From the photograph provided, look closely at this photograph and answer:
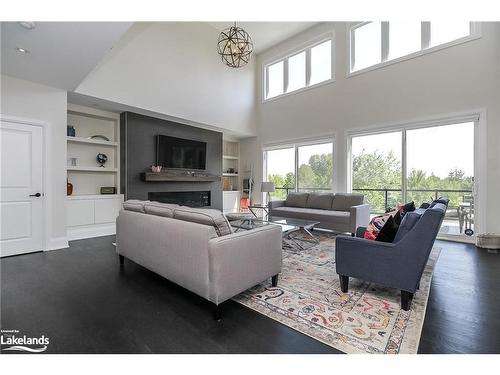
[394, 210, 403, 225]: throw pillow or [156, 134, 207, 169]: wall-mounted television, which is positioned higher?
[156, 134, 207, 169]: wall-mounted television

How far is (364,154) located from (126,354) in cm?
555

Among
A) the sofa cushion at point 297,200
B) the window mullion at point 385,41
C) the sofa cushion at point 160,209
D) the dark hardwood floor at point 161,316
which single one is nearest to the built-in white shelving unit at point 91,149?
the dark hardwood floor at point 161,316

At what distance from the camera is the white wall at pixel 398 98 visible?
3.99 meters

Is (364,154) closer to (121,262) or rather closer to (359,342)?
(359,342)

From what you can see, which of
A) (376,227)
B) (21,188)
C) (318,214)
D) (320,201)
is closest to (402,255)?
(376,227)

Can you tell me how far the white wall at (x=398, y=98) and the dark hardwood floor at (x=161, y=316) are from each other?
278 centimetres

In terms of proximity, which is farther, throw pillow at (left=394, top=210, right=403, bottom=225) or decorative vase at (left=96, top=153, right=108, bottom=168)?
decorative vase at (left=96, top=153, right=108, bottom=168)

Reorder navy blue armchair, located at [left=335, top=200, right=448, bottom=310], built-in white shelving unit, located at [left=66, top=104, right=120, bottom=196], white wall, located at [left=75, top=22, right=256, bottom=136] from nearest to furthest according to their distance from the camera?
navy blue armchair, located at [left=335, top=200, right=448, bottom=310]
white wall, located at [left=75, top=22, right=256, bottom=136]
built-in white shelving unit, located at [left=66, top=104, right=120, bottom=196]

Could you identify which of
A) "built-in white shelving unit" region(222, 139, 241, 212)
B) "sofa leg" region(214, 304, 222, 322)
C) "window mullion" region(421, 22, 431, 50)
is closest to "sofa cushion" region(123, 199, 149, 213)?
"sofa leg" region(214, 304, 222, 322)

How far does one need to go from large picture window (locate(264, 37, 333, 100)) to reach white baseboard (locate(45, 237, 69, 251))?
6235 mm

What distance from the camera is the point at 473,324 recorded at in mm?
1782

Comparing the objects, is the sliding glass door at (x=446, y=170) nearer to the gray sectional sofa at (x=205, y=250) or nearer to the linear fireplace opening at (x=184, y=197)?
the gray sectional sofa at (x=205, y=250)

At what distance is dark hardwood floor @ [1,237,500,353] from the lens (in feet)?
5.08

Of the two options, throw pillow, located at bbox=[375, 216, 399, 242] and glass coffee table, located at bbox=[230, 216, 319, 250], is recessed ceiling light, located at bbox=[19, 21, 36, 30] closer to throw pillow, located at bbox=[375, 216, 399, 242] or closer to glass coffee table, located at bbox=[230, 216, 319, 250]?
glass coffee table, located at bbox=[230, 216, 319, 250]
